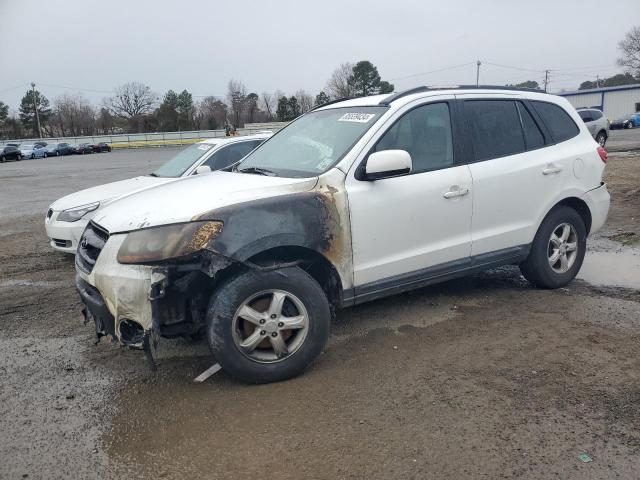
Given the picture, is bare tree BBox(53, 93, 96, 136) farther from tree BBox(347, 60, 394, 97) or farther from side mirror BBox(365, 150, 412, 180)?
side mirror BBox(365, 150, 412, 180)

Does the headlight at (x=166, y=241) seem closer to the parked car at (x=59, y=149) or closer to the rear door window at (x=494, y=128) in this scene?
the rear door window at (x=494, y=128)

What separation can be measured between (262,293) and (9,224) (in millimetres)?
9198

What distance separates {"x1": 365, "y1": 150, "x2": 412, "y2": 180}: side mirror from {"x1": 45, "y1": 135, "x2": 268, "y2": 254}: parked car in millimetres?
3359

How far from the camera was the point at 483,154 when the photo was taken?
463cm

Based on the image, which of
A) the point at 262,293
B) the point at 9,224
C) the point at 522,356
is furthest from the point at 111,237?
the point at 9,224

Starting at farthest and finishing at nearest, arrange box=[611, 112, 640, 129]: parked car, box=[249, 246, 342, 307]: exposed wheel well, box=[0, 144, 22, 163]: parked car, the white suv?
box=[0, 144, 22, 163]: parked car < box=[611, 112, 640, 129]: parked car < box=[249, 246, 342, 307]: exposed wheel well < the white suv

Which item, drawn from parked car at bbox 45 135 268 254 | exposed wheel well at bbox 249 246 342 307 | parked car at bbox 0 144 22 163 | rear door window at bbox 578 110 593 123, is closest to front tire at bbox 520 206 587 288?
exposed wheel well at bbox 249 246 342 307

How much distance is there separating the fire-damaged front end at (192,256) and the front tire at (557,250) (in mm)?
2191

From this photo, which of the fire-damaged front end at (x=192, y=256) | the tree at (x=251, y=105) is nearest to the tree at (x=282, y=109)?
the tree at (x=251, y=105)

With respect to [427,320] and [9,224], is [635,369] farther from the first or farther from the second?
[9,224]

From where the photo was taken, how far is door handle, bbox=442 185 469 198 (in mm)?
4320

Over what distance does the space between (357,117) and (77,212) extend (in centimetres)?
421

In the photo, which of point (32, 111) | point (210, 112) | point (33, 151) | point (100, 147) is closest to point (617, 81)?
point (210, 112)

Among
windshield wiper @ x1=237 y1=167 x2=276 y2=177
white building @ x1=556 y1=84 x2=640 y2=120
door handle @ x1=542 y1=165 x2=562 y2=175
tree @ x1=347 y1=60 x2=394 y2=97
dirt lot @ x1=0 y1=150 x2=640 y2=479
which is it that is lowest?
dirt lot @ x1=0 y1=150 x2=640 y2=479
